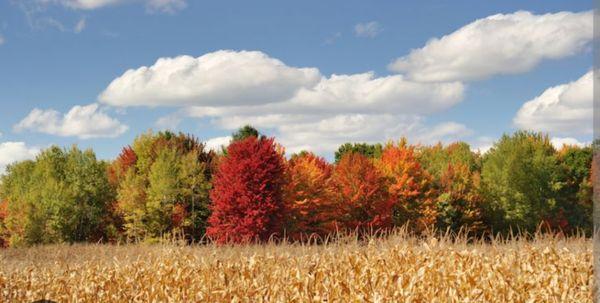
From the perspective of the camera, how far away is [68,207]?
35.5 meters

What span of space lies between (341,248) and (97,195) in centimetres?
2672

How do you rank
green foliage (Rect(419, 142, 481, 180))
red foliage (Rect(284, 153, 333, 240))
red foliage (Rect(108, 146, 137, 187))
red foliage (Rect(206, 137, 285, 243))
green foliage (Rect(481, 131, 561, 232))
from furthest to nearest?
green foliage (Rect(419, 142, 481, 180)), green foliage (Rect(481, 131, 561, 232)), red foliage (Rect(108, 146, 137, 187)), red foliage (Rect(284, 153, 333, 240)), red foliage (Rect(206, 137, 285, 243))

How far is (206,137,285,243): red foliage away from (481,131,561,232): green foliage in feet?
72.2

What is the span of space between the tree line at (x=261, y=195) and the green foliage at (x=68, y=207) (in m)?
0.06

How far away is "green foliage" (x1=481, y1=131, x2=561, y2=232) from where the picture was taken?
44.3 metres

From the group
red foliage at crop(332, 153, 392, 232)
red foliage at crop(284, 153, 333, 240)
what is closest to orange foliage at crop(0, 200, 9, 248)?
red foliage at crop(284, 153, 333, 240)

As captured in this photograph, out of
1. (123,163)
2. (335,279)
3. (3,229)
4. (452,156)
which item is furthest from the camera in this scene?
(452,156)

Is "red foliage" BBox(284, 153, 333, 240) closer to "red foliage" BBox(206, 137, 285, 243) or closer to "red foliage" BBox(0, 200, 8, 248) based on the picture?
"red foliage" BBox(206, 137, 285, 243)

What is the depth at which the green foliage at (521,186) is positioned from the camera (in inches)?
1745

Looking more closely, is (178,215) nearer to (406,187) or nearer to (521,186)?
(406,187)

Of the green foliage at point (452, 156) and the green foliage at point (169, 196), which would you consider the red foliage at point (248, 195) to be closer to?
the green foliage at point (169, 196)

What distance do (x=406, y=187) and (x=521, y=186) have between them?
12.9m

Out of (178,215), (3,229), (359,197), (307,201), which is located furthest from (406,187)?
(3,229)

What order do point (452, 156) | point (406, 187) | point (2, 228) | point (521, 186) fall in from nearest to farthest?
point (406, 187) → point (2, 228) → point (521, 186) → point (452, 156)
